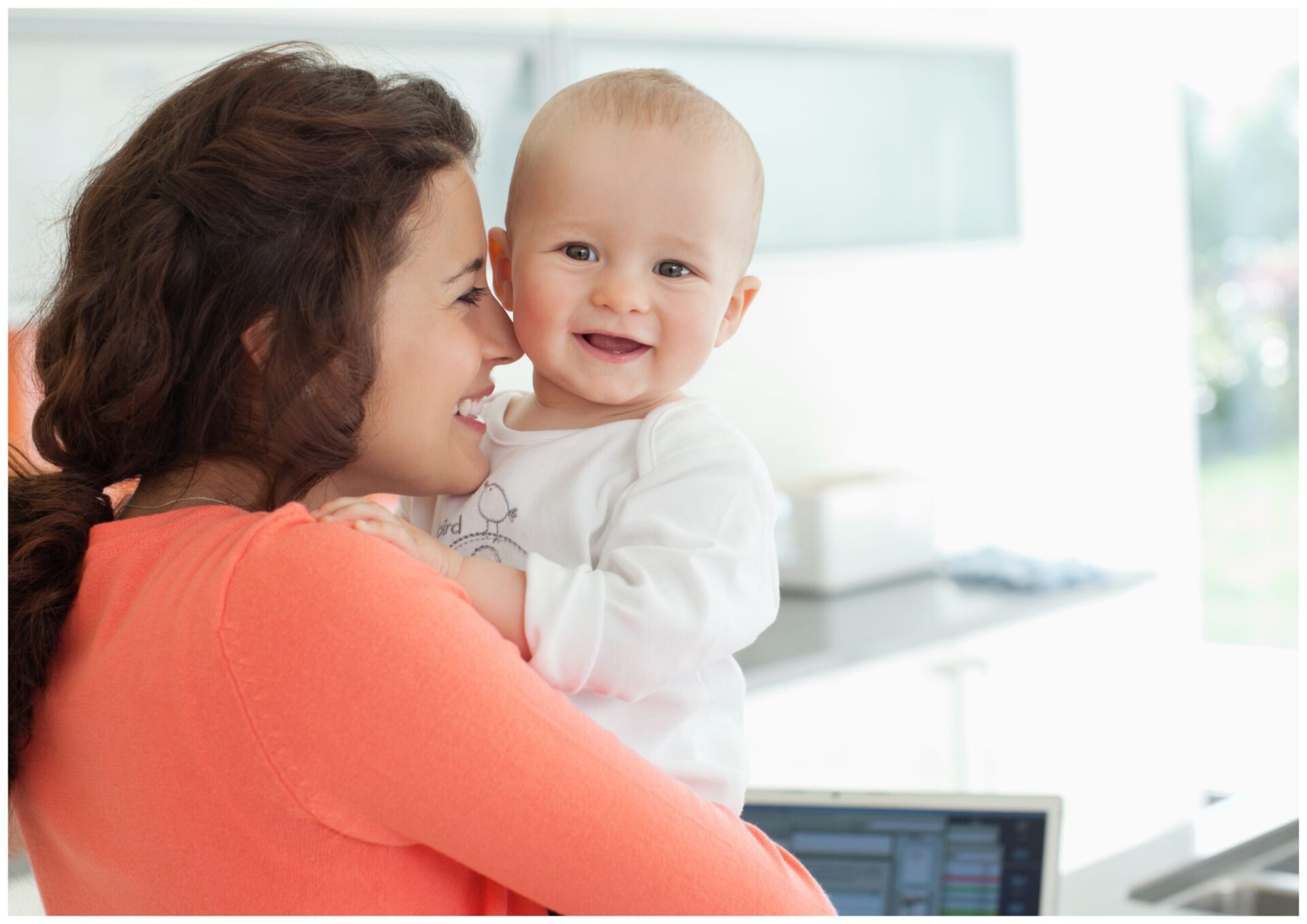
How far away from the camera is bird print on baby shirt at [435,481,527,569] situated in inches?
44.0

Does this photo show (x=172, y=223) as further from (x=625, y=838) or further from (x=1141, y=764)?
(x=1141, y=764)

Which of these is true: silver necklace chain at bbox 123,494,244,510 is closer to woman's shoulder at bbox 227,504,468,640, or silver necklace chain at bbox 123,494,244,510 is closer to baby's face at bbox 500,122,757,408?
woman's shoulder at bbox 227,504,468,640

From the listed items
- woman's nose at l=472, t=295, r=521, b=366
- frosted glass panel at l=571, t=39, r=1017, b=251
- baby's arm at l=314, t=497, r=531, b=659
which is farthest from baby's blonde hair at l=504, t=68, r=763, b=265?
frosted glass panel at l=571, t=39, r=1017, b=251

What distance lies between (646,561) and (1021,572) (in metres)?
2.99

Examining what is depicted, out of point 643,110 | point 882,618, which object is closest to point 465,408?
point 643,110

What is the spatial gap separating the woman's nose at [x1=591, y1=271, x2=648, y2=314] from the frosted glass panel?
2156mm

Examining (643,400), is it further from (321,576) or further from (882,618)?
(882,618)

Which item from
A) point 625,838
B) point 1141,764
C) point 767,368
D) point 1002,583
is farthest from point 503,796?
point 767,368

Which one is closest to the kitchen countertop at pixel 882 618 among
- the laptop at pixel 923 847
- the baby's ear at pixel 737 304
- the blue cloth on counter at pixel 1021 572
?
the blue cloth on counter at pixel 1021 572

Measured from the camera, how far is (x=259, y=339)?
957 millimetres

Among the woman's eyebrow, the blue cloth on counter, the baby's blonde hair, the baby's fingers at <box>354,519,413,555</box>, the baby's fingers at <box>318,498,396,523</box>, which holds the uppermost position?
the blue cloth on counter

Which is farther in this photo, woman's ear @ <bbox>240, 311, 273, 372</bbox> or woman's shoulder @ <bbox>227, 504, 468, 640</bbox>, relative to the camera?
woman's ear @ <bbox>240, 311, 273, 372</bbox>

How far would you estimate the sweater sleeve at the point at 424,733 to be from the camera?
0.77 m

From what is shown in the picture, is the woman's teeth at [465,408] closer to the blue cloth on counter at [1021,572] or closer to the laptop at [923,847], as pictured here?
the laptop at [923,847]
